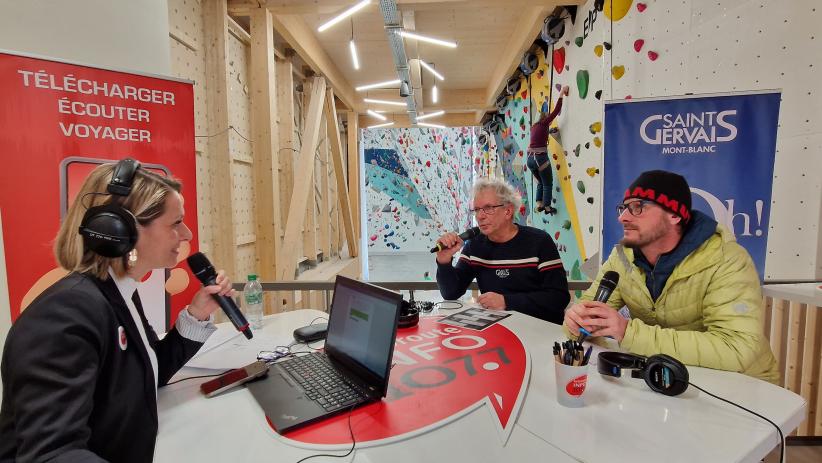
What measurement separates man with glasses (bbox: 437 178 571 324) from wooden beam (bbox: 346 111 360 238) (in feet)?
17.9

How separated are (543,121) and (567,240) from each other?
131 cm

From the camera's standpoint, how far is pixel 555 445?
90cm

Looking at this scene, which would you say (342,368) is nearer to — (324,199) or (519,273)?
(519,273)

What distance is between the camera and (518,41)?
189 inches

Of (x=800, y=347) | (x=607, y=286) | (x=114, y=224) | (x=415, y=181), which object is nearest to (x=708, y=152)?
(x=800, y=347)

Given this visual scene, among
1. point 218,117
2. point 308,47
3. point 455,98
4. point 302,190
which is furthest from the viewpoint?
point 455,98

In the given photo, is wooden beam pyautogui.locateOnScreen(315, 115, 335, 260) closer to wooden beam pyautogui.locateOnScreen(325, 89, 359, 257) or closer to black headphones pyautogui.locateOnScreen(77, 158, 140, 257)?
wooden beam pyautogui.locateOnScreen(325, 89, 359, 257)

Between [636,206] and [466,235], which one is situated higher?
[636,206]

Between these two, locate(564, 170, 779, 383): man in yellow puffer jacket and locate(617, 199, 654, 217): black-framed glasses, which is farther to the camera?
locate(617, 199, 654, 217): black-framed glasses

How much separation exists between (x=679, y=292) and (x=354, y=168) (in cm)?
731

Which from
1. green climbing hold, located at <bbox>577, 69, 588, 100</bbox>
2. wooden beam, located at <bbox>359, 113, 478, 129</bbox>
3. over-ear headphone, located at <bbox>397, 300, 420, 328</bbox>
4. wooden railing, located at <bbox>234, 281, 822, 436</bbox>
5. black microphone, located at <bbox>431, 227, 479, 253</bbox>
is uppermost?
wooden beam, located at <bbox>359, 113, 478, 129</bbox>

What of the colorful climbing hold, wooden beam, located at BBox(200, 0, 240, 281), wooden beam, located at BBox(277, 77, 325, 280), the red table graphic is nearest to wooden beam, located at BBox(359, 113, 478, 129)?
wooden beam, located at BBox(277, 77, 325, 280)

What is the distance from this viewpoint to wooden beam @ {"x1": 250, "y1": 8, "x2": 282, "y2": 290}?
3822mm

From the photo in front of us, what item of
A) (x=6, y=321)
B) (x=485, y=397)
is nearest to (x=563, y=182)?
(x=485, y=397)
